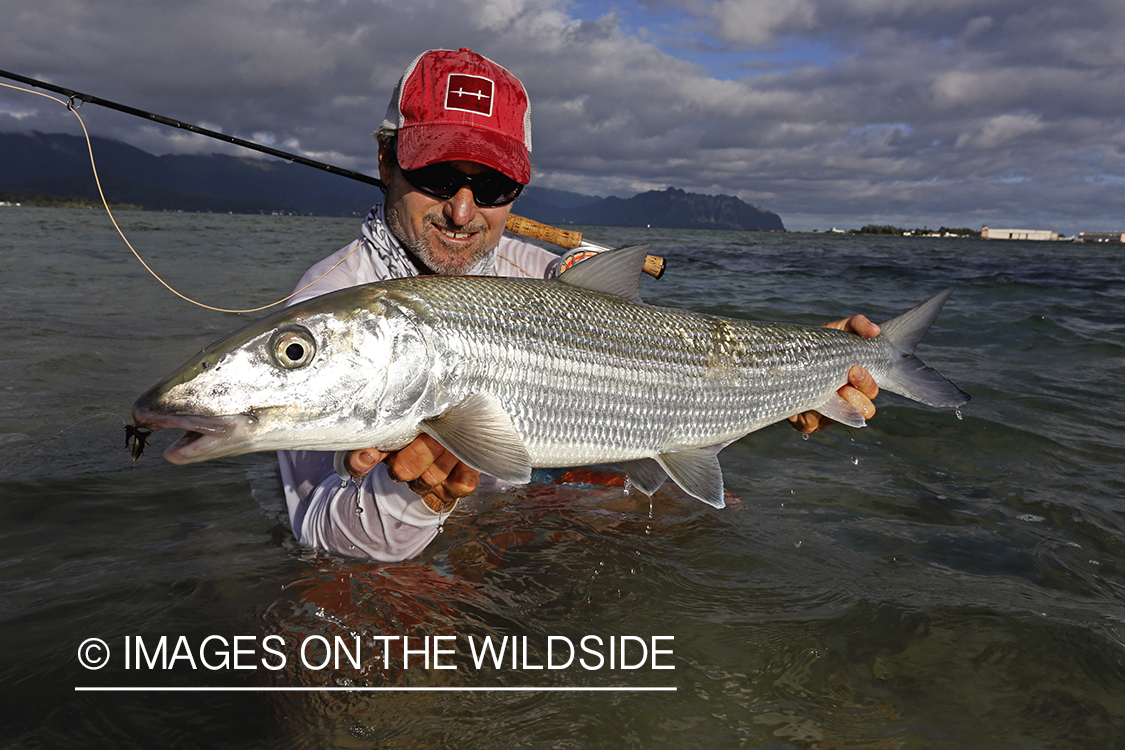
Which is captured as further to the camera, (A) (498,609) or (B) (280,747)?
(A) (498,609)

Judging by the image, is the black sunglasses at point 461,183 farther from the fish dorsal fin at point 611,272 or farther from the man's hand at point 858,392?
the man's hand at point 858,392

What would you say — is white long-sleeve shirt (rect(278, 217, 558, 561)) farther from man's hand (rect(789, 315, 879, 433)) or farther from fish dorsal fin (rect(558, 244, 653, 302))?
man's hand (rect(789, 315, 879, 433))

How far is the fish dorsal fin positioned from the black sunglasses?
1.04m

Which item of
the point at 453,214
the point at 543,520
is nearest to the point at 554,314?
the point at 453,214

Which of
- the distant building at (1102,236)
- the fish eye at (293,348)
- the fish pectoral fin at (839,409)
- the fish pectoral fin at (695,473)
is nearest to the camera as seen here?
the fish eye at (293,348)

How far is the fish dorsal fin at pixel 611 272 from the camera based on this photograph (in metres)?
3.28

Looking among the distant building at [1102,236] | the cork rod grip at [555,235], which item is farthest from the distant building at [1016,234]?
the cork rod grip at [555,235]

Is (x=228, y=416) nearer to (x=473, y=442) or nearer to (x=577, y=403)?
(x=473, y=442)

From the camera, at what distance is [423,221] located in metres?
4.03

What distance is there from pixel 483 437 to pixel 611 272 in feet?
4.17

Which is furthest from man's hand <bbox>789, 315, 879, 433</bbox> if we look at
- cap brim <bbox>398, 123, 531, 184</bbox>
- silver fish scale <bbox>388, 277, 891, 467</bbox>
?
cap brim <bbox>398, 123, 531, 184</bbox>

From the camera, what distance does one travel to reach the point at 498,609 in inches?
138

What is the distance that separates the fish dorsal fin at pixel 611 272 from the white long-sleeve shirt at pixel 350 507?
1.40m

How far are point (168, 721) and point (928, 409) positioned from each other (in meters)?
8.45
